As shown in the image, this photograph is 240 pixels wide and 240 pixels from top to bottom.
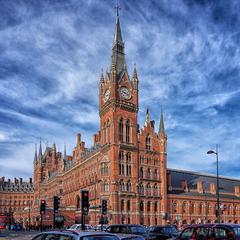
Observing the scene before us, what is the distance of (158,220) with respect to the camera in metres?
82.6

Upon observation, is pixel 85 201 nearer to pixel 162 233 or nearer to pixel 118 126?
pixel 162 233

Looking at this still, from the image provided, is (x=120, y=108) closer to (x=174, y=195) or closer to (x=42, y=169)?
(x=174, y=195)

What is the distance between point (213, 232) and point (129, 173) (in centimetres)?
6179

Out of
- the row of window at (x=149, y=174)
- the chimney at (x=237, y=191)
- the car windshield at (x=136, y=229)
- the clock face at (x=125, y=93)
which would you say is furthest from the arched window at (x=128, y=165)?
the car windshield at (x=136, y=229)

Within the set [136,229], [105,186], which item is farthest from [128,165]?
[136,229]

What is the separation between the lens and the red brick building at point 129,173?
78.4m

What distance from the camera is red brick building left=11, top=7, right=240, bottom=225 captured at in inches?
3086

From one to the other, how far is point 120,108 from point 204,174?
144 feet

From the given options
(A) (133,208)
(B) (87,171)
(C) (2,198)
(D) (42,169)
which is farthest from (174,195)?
(C) (2,198)

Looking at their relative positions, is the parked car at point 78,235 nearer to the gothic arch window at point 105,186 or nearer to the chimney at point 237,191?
the gothic arch window at point 105,186

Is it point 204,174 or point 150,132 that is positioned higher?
point 150,132

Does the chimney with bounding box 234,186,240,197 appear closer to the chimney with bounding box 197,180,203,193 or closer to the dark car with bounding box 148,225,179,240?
the chimney with bounding box 197,180,203,193

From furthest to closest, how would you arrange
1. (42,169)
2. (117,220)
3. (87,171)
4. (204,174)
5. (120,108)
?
(42,169)
(204,174)
(87,171)
(120,108)
(117,220)

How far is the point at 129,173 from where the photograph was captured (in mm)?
80062
